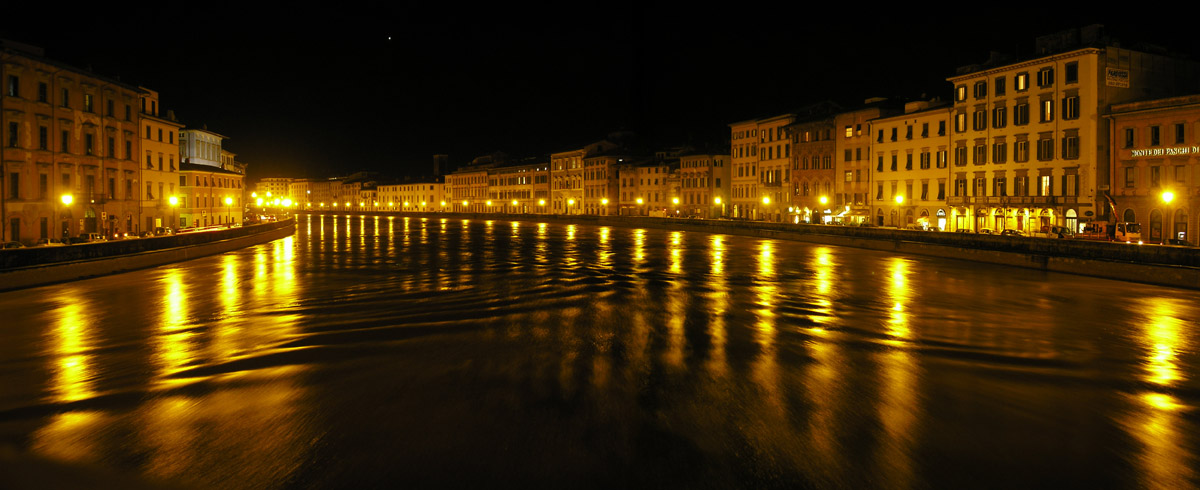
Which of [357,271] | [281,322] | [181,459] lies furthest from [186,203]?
[181,459]

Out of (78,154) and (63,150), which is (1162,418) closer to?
(63,150)

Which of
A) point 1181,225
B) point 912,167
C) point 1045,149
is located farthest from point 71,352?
point 912,167

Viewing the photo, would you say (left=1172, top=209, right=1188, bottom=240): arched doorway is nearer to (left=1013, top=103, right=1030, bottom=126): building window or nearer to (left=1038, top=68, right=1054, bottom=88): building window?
(left=1038, top=68, right=1054, bottom=88): building window

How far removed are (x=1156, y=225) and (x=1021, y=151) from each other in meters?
10.7

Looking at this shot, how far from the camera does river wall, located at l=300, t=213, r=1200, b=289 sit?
890 inches

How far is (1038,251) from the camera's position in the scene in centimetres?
2833

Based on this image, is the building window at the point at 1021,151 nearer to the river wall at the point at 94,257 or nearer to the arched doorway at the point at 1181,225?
the arched doorway at the point at 1181,225

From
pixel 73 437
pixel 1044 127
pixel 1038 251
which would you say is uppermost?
pixel 1044 127

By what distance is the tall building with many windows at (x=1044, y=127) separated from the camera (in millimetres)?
38156

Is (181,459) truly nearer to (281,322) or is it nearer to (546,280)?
(281,322)

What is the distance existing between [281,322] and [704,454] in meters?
11.5

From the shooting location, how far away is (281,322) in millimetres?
14867

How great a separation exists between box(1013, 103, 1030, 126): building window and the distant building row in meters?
53.9

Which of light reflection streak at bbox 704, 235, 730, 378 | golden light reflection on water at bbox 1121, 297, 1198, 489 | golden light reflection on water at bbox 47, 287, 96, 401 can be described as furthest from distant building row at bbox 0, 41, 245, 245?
golden light reflection on water at bbox 1121, 297, 1198, 489
